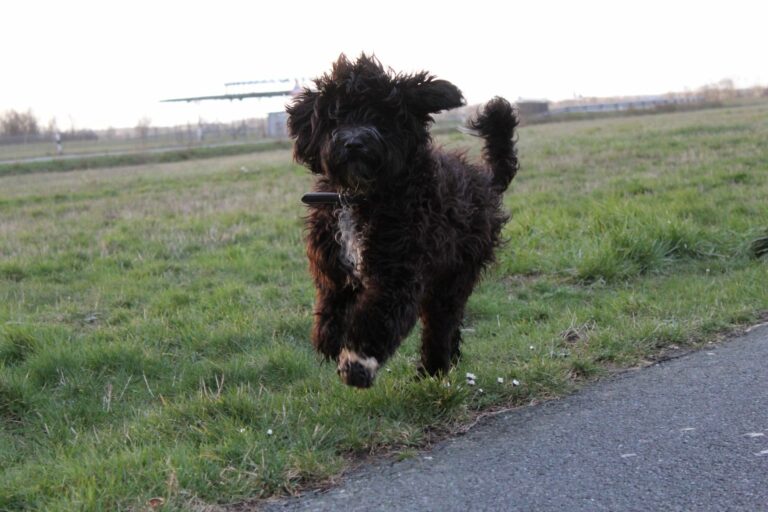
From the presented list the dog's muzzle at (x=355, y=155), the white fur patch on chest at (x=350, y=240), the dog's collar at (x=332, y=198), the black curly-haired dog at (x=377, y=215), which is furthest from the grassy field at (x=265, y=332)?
the dog's muzzle at (x=355, y=155)

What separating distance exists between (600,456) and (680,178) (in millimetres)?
10013

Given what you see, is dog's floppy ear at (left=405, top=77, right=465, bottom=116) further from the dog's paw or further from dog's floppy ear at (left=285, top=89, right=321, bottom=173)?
the dog's paw

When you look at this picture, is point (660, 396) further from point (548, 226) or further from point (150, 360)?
point (548, 226)

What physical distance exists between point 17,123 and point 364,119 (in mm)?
65890

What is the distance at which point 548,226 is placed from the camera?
9734 mm

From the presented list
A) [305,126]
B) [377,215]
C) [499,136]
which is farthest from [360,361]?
[499,136]

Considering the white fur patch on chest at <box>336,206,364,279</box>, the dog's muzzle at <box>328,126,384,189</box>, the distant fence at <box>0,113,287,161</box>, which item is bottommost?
the white fur patch on chest at <box>336,206,364,279</box>

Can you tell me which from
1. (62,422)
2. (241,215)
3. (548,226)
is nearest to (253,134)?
(241,215)

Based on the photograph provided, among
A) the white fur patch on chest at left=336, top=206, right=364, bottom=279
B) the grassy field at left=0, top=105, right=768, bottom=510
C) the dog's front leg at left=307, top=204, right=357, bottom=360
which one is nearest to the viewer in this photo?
the grassy field at left=0, top=105, right=768, bottom=510

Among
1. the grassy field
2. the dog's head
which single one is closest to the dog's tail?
the grassy field

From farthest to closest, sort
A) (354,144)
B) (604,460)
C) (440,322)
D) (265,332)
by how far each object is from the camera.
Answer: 1. (265,332)
2. (440,322)
3. (354,144)
4. (604,460)

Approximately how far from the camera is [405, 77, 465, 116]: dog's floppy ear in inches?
185

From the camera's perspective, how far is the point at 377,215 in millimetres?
4500

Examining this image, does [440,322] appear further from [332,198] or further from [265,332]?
[265,332]
